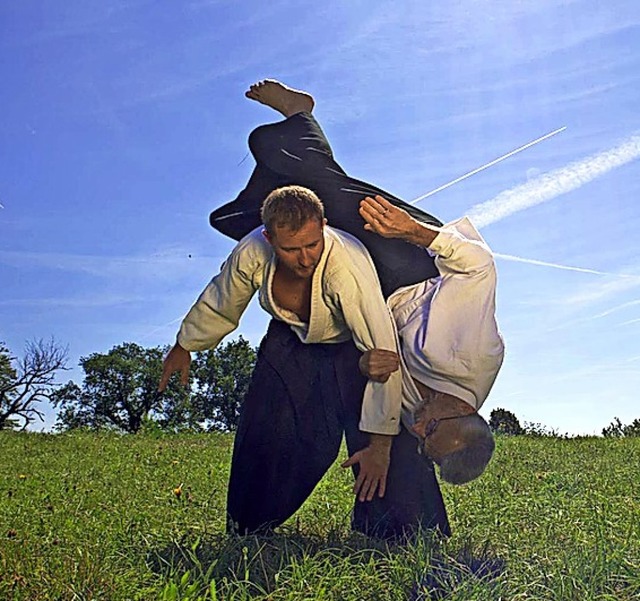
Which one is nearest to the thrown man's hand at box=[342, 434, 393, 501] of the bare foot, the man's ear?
the man's ear

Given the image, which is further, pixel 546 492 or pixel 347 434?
pixel 546 492

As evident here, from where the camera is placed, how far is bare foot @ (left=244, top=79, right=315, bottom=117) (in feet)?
15.4

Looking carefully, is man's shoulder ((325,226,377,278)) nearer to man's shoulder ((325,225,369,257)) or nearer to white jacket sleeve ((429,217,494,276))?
man's shoulder ((325,225,369,257))

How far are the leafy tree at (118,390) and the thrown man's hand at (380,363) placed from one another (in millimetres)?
24829

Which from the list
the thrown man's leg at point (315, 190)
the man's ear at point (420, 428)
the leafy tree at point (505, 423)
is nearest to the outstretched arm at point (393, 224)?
the thrown man's leg at point (315, 190)

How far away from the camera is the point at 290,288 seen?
→ 4238mm

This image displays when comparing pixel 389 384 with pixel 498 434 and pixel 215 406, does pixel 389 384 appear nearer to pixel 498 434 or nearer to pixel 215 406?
pixel 498 434

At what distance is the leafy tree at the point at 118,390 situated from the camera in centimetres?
2938

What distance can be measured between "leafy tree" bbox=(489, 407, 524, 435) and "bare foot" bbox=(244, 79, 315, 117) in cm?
922

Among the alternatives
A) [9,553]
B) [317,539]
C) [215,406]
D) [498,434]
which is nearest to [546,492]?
[317,539]

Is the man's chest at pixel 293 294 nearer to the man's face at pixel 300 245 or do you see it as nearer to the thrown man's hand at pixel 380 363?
the man's face at pixel 300 245

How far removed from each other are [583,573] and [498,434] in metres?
8.93

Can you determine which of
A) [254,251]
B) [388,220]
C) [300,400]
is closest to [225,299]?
[254,251]

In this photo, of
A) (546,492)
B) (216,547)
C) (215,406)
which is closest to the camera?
(216,547)
